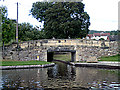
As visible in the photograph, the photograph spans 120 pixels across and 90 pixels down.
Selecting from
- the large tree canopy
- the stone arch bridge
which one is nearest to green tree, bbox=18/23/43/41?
the large tree canopy

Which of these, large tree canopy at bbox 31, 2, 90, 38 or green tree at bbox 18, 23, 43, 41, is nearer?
large tree canopy at bbox 31, 2, 90, 38

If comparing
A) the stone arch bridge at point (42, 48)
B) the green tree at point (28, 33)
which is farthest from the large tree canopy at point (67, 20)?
the stone arch bridge at point (42, 48)

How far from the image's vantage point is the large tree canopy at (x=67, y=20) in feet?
137

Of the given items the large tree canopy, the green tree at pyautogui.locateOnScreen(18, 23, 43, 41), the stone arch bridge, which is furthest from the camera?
the green tree at pyautogui.locateOnScreen(18, 23, 43, 41)

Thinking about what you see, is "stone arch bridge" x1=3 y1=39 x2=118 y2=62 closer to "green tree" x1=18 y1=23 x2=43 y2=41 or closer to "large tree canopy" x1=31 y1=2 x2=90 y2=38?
"large tree canopy" x1=31 y1=2 x2=90 y2=38

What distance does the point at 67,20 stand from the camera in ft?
141

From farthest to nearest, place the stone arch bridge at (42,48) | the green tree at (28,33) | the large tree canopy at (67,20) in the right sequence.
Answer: the green tree at (28,33), the large tree canopy at (67,20), the stone arch bridge at (42,48)

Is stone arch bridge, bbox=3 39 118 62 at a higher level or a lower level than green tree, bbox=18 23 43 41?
lower

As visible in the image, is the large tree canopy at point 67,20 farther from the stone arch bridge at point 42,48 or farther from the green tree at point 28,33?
the stone arch bridge at point 42,48

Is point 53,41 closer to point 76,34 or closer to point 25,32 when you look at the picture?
point 76,34

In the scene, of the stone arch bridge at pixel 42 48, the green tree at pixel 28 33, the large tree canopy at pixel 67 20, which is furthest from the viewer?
the green tree at pixel 28 33

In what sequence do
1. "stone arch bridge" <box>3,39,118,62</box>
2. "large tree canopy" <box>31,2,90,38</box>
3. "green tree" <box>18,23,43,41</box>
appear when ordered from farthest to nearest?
"green tree" <box>18,23,43,41</box>, "large tree canopy" <box>31,2,90,38</box>, "stone arch bridge" <box>3,39,118,62</box>

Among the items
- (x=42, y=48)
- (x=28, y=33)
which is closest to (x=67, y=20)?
(x=42, y=48)

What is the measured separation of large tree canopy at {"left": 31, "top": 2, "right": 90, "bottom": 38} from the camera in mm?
41906
